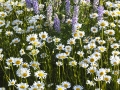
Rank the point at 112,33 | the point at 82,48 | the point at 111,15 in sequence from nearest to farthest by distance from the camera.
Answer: the point at 82,48
the point at 112,33
the point at 111,15

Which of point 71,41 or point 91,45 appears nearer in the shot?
point 91,45

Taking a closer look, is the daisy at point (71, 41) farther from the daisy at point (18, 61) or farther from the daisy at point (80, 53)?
the daisy at point (18, 61)

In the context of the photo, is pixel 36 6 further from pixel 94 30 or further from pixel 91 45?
pixel 91 45

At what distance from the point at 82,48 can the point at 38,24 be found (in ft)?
2.70

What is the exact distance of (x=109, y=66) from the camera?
3420 mm

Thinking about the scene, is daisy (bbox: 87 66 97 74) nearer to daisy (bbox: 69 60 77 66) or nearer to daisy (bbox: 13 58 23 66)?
daisy (bbox: 69 60 77 66)

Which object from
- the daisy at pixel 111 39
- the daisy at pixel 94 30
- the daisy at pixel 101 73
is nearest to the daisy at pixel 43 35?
the daisy at pixel 94 30

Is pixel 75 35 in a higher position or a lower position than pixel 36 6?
lower

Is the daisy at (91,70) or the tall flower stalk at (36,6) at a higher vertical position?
the tall flower stalk at (36,6)

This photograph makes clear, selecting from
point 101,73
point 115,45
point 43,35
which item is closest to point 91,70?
point 101,73

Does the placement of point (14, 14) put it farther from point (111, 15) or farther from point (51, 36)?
point (111, 15)

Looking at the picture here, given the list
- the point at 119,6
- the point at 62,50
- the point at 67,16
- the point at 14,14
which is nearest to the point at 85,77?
the point at 62,50

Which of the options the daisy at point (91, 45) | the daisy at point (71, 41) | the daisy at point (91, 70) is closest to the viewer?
the daisy at point (91, 70)

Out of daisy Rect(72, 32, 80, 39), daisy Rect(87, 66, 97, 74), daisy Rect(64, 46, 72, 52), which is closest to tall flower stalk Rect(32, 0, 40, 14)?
daisy Rect(72, 32, 80, 39)
